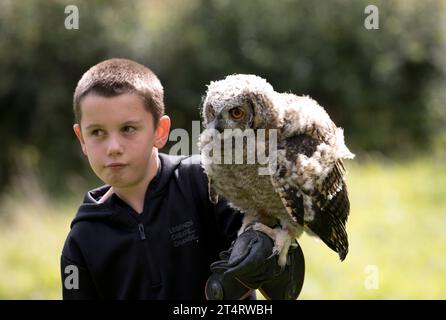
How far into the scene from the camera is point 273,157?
2.97m

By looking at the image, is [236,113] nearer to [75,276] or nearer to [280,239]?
[280,239]

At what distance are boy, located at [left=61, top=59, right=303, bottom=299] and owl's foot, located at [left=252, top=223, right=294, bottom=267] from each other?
1.8 inches

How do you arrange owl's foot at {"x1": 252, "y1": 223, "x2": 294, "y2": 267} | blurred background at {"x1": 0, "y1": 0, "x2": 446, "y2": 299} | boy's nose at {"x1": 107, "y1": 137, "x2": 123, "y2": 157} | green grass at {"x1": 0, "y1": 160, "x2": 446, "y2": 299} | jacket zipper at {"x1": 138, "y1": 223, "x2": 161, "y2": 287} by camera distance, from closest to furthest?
boy's nose at {"x1": 107, "y1": 137, "x2": 123, "y2": 157}
jacket zipper at {"x1": 138, "y1": 223, "x2": 161, "y2": 287}
owl's foot at {"x1": 252, "y1": 223, "x2": 294, "y2": 267}
green grass at {"x1": 0, "y1": 160, "x2": 446, "y2": 299}
blurred background at {"x1": 0, "y1": 0, "x2": 446, "y2": 299}

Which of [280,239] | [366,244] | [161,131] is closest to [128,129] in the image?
[161,131]

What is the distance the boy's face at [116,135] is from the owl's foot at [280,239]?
2.42 ft

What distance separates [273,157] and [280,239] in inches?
18.7

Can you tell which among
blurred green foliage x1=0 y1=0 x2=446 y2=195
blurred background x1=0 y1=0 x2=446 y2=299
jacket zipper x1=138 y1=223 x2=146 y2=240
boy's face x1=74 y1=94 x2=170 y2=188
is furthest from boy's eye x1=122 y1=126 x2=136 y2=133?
blurred green foliage x1=0 y1=0 x2=446 y2=195

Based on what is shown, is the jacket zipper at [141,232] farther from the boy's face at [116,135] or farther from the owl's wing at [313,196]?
the owl's wing at [313,196]

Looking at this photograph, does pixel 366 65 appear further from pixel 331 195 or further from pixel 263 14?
pixel 331 195

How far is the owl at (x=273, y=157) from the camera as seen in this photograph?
293 centimetres

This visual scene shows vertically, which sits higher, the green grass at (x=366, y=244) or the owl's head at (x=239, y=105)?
the owl's head at (x=239, y=105)

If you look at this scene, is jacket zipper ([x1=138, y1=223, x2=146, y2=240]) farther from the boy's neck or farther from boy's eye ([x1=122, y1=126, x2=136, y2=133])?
boy's eye ([x1=122, y1=126, x2=136, y2=133])

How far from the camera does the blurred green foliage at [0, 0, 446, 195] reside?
37.6 feet

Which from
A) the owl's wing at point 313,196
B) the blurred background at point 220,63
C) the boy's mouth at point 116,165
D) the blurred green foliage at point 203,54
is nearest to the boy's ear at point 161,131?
the boy's mouth at point 116,165
